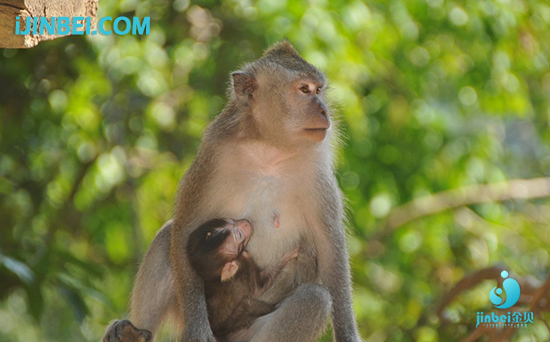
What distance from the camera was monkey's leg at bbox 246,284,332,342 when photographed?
386 cm

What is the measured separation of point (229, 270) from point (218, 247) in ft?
0.64

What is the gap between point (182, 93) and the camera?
814 centimetres

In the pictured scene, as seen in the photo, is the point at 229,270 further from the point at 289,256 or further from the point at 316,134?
the point at 316,134

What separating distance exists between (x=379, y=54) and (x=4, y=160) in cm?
349

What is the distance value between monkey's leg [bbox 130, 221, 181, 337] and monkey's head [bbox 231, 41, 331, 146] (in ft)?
2.89

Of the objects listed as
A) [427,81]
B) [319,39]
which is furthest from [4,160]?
[427,81]

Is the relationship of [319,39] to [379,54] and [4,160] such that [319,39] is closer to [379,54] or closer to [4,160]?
[379,54]

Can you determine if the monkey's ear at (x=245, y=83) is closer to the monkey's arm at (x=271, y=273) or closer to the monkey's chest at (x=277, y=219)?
the monkey's chest at (x=277, y=219)

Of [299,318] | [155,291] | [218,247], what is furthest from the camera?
[155,291]

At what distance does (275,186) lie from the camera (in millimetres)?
4266

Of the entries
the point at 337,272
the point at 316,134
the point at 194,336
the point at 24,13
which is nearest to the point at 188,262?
the point at 194,336
